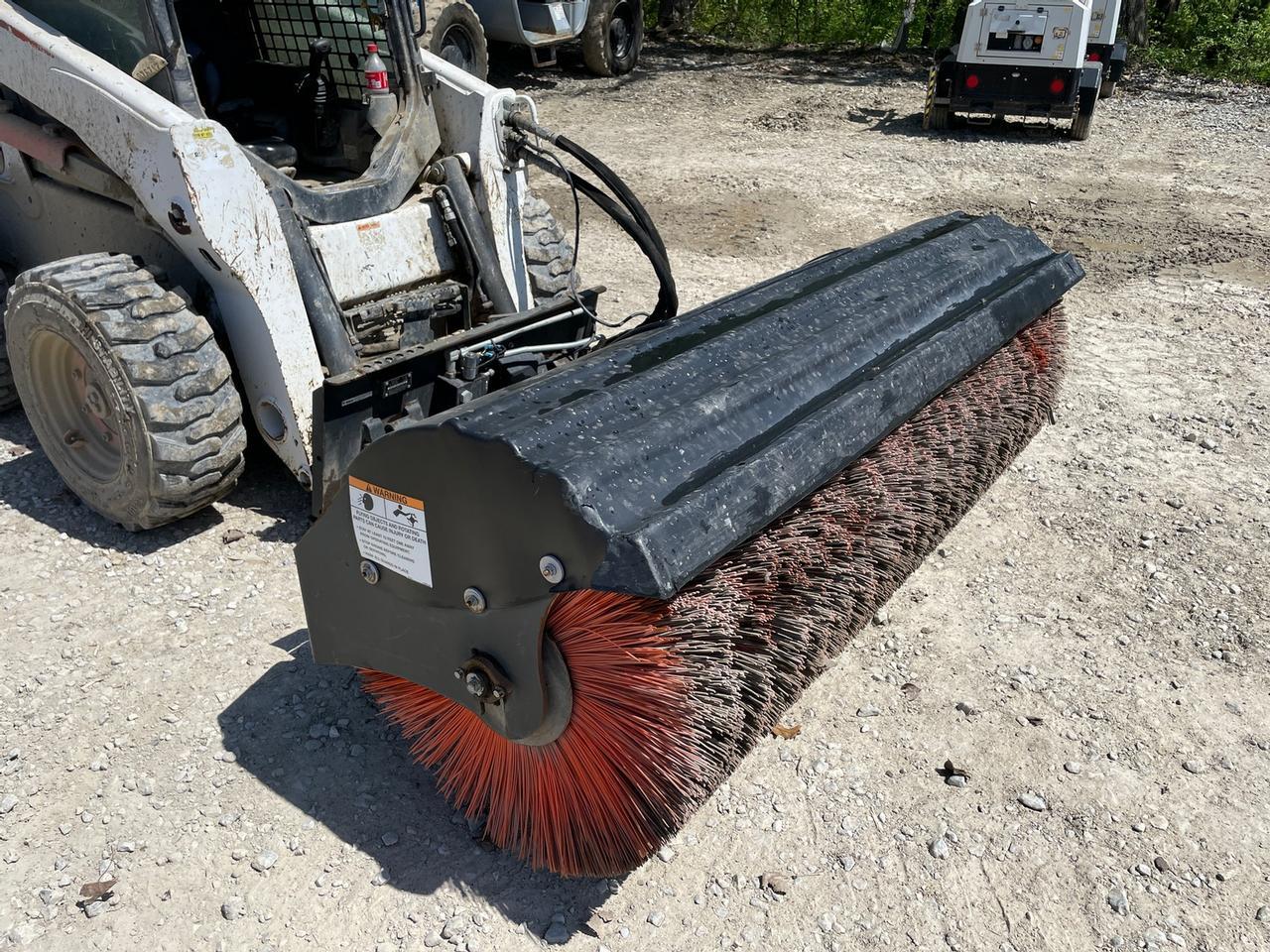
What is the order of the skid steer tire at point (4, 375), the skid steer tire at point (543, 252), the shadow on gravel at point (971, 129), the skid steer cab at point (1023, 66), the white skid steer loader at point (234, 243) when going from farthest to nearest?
1. the shadow on gravel at point (971, 129)
2. the skid steer cab at point (1023, 66)
3. the skid steer tire at point (543, 252)
4. the skid steer tire at point (4, 375)
5. the white skid steer loader at point (234, 243)

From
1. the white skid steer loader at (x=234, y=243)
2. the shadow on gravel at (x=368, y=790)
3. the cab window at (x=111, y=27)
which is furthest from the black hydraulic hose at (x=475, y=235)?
the shadow on gravel at (x=368, y=790)

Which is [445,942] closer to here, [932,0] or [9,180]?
[9,180]

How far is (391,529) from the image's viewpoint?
7.40ft

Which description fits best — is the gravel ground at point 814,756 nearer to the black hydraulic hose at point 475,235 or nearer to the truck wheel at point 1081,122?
the black hydraulic hose at point 475,235

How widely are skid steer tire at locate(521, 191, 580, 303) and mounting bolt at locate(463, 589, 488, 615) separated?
2458 mm

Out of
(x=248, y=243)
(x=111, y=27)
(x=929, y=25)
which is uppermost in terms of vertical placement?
(x=111, y=27)

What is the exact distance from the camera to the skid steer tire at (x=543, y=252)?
4.45 meters

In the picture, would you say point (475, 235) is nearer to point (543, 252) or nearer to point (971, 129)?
point (543, 252)

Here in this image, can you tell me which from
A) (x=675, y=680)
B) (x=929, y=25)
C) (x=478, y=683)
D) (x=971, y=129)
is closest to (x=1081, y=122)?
(x=971, y=129)

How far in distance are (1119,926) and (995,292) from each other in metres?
1.86

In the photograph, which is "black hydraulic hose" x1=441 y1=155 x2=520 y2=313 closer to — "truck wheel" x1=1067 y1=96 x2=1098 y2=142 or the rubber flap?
the rubber flap

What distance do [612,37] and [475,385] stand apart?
34.2 ft

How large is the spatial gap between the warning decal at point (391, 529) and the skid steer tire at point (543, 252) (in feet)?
7.47

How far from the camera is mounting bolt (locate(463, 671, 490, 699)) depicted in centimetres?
218
